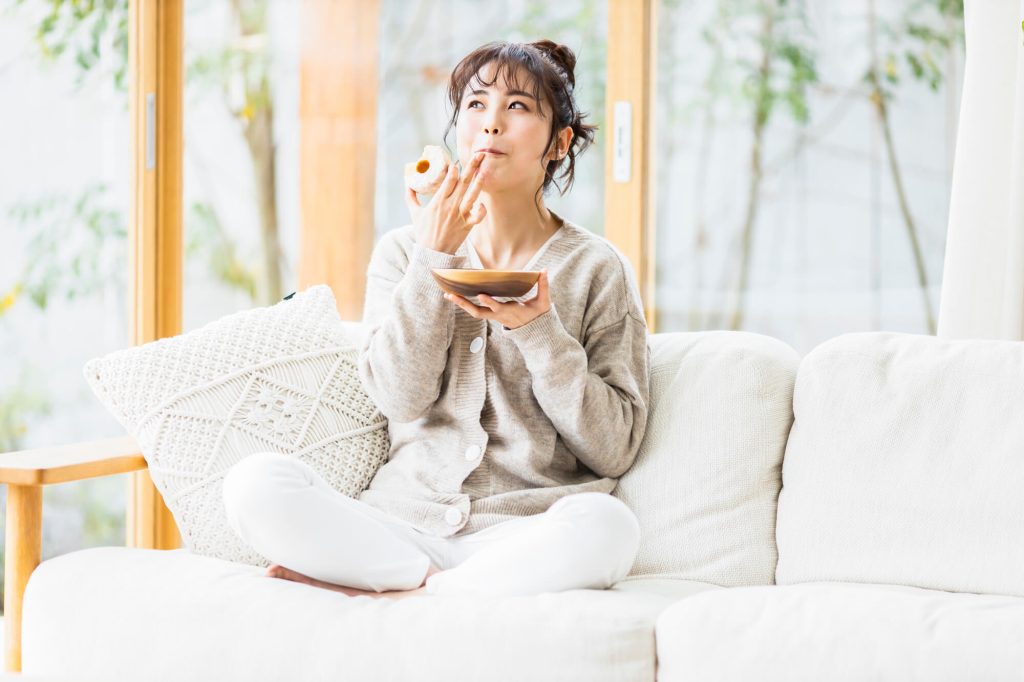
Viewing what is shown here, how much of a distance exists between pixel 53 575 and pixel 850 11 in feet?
7.20

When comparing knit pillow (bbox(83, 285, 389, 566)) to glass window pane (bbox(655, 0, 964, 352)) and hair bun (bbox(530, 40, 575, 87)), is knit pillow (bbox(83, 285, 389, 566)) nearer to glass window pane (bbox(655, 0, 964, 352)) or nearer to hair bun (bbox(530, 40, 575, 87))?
hair bun (bbox(530, 40, 575, 87))

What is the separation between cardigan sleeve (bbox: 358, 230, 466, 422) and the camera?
180 centimetres

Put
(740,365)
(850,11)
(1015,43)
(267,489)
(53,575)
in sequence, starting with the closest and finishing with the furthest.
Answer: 1. (267,489)
2. (53,575)
3. (740,365)
4. (1015,43)
5. (850,11)

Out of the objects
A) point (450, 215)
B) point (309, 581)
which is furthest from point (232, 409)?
point (450, 215)

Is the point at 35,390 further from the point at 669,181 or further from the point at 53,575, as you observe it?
the point at 669,181

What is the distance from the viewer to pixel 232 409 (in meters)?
1.88

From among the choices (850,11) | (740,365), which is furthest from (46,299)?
(850,11)

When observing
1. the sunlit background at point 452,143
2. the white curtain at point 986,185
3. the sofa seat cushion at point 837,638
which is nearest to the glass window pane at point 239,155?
the sunlit background at point 452,143

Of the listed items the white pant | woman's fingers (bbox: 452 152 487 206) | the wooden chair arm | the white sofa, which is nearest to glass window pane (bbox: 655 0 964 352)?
the white sofa

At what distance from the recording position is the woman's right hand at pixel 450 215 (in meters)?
1.80

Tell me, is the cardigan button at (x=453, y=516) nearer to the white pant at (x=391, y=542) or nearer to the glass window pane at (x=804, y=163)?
the white pant at (x=391, y=542)

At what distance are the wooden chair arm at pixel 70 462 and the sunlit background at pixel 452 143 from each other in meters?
1.18

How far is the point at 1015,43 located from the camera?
226 cm

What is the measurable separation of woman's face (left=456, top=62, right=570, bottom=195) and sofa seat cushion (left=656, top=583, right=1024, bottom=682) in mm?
810
